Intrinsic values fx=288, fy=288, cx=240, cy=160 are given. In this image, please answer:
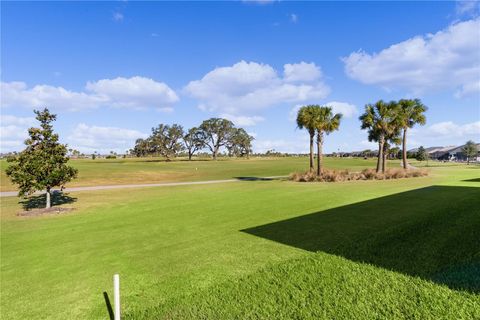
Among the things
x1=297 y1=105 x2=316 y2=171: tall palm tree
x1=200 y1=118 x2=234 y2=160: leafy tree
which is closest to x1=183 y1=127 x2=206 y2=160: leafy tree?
x1=200 y1=118 x2=234 y2=160: leafy tree

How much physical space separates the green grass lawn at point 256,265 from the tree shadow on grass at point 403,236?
0.11ft

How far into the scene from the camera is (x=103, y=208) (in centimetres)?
1595

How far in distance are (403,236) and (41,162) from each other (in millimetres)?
17037

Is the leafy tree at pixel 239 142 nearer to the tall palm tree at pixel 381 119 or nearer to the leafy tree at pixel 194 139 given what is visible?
the leafy tree at pixel 194 139

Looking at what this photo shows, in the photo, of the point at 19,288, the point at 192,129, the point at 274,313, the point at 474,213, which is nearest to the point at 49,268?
the point at 19,288

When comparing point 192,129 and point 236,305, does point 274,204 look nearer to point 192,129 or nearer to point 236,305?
point 236,305

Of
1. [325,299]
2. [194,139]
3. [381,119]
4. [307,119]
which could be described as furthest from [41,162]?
[194,139]

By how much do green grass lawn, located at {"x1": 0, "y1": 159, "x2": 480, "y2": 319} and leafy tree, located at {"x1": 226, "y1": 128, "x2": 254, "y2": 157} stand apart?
103029 mm

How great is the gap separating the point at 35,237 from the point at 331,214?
11.1m

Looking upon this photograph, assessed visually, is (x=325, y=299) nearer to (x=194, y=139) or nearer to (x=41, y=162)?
(x=41, y=162)

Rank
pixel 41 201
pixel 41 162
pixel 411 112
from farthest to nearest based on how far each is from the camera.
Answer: pixel 411 112
pixel 41 201
pixel 41 162

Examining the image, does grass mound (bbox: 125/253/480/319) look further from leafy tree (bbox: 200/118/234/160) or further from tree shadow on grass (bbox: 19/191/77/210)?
leafy tree (bbox: 200/118/234/160)

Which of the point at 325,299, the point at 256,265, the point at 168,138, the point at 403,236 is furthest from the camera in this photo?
the point at 168,138

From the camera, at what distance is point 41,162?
1545 cm
